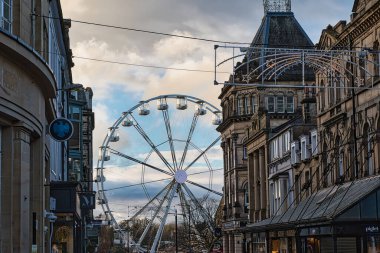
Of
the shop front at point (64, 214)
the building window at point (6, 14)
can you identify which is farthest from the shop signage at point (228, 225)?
the building window at point (6, 14)

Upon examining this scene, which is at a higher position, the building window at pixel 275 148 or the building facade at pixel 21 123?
the building window at pixel 275 148

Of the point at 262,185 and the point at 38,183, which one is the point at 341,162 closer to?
the point at 38,183

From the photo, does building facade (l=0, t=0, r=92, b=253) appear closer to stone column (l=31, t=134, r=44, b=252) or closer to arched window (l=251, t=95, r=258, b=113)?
stone column (l=31, t=134, r=44, b=252)

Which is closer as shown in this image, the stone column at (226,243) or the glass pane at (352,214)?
the glass pane at (352,214)

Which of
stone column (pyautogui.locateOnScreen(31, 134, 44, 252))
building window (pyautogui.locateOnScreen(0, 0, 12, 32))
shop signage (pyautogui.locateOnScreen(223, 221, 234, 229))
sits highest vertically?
building window (pyautogui.locateOnScreen(0, 0, 12, 32))

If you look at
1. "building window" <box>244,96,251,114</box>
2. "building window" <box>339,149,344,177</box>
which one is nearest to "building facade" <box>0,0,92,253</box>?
"building window" <box>339,149,344,177</box>

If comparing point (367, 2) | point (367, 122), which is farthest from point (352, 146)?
point (367, 2)

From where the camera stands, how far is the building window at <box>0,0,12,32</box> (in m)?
22.8

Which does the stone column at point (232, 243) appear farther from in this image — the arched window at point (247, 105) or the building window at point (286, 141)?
the building window at point (286, 141)

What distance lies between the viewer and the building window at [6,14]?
74.8 feet

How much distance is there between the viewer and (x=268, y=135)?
225 feet

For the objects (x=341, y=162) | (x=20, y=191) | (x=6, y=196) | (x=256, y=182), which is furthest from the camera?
(x=256, y=182)

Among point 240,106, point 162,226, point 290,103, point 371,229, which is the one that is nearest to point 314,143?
point 371,229

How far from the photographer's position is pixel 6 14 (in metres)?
23.6
